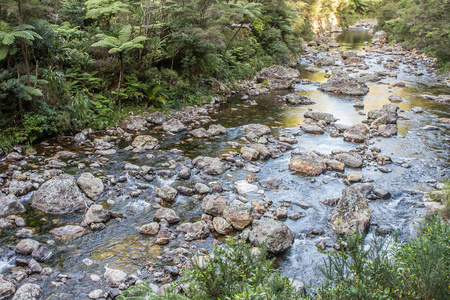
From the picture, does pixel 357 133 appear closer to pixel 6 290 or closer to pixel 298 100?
pixel 298 100

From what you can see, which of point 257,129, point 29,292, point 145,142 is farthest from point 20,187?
point 257,129

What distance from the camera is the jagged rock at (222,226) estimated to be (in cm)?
695

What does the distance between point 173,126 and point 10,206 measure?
6949 mm

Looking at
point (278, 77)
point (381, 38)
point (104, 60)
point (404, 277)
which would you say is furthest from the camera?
point (381, 38)

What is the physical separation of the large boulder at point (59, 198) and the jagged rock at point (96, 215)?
1.61ft

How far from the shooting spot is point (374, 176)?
9789 millimetres

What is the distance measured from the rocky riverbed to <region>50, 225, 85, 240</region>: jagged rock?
3cm

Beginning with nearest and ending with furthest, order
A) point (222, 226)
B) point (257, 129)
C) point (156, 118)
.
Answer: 1. point (222, 226)
2. point (257, 129)
3. point (156, 118)

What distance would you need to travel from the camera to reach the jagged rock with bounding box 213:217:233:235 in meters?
6.95

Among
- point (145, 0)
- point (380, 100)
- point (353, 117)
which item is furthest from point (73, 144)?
point (380, 100)

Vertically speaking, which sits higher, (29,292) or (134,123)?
(29,292)

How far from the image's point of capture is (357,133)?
12977 millimetres

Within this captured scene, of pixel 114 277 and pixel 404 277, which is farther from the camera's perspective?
pixel 114 277

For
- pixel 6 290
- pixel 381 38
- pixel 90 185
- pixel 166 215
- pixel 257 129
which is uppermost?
pixel 381 38
